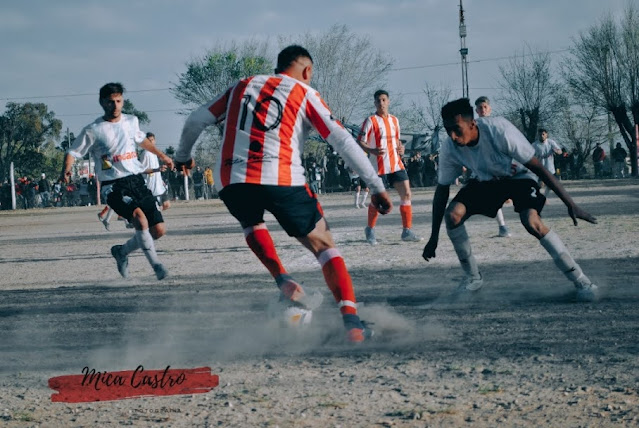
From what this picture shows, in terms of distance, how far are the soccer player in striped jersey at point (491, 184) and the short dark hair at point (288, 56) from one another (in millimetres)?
1214

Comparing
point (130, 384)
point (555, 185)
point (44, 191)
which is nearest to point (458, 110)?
point (555, 185)

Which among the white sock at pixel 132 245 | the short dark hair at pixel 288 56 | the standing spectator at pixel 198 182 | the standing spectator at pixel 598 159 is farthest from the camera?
the standing spectator at pixel 198 182

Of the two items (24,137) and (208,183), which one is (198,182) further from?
(24,137)

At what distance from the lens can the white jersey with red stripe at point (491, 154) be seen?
589cm

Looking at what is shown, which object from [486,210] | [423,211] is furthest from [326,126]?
[423,211]

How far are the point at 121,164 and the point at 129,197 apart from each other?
0.36 metres

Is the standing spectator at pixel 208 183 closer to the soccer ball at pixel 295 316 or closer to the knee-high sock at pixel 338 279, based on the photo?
the soccer ball at pixel 295 316

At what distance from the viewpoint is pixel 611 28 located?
4447 cm

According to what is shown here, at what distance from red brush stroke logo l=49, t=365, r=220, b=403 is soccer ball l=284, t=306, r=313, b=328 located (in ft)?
3.14

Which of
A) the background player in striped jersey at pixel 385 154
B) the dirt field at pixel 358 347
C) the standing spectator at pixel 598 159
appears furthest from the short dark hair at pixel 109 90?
the standing spectator at pixel 598 159

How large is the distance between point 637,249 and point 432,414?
625 centimetres

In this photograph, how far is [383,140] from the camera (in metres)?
11.9

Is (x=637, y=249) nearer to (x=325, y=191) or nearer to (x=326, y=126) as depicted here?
(x=326, y=126)

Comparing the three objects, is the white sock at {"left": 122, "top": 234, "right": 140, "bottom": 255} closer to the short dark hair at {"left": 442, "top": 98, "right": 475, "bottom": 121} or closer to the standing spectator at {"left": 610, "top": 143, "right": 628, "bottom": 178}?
the short dark hair at {"left": 442, "top": 98, "right": 475, "bottom": 121}
